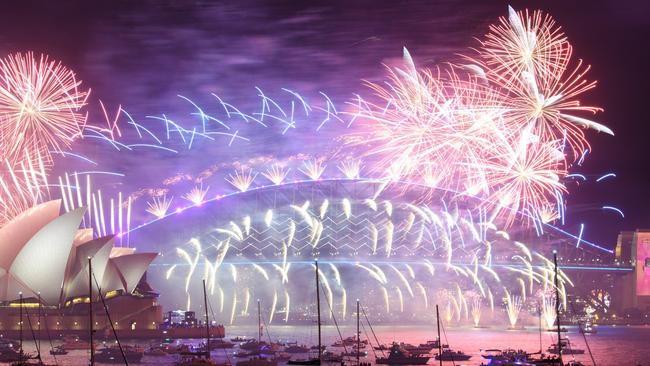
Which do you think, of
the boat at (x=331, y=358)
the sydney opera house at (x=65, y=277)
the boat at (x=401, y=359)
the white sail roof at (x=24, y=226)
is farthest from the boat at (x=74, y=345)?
the boat at (x=401, y=359)

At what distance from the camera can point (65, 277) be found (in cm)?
9450

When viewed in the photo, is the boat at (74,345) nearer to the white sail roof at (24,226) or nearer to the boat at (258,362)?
the white sail roof at (24,226)

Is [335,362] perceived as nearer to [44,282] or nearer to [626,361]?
[626,361]

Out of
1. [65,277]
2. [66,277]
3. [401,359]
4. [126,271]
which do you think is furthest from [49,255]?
[401,359]

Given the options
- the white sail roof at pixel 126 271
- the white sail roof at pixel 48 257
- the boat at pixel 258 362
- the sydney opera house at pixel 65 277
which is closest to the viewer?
the boat at pixel 258 362

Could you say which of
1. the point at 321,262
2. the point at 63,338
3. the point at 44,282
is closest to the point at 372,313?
A: the point at 321,262

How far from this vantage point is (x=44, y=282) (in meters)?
94.0

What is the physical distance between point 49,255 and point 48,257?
310mm

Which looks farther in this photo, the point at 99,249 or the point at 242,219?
the point at 242,219

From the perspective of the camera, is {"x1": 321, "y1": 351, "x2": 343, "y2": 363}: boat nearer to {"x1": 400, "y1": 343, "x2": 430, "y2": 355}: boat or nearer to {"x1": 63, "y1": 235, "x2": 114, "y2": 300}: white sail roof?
{"x1": 400, "y1": 343, "x2": 430, "y2": 355}: boat

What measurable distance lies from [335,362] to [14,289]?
3439cm

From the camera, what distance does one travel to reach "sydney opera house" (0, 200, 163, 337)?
8756 centimetres

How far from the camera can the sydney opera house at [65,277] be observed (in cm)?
8756

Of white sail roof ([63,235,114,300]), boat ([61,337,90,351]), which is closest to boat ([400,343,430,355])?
white sail roof ([63,235,114,300])
